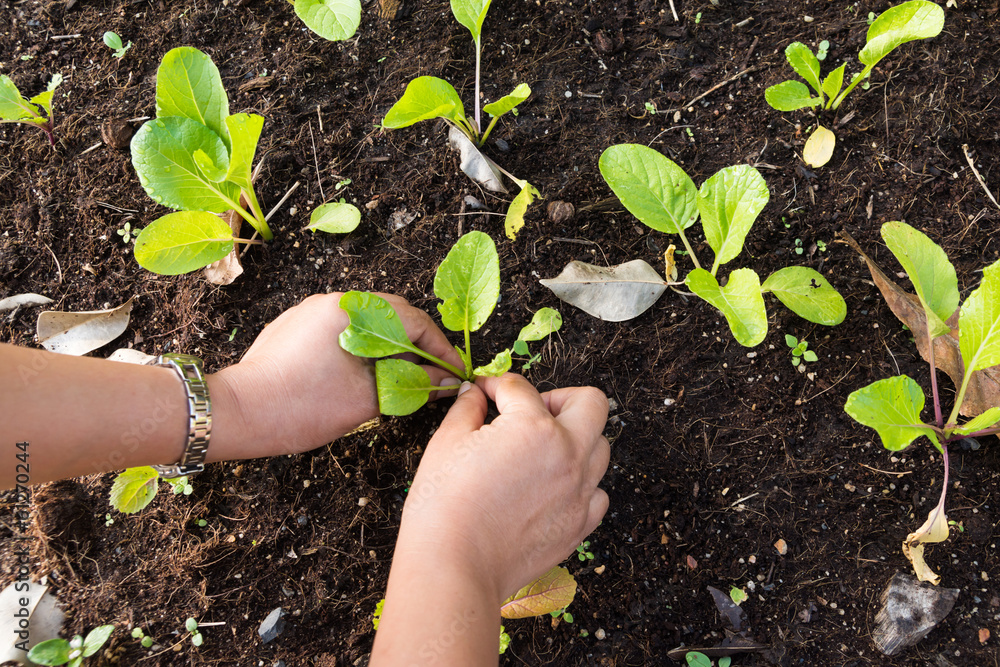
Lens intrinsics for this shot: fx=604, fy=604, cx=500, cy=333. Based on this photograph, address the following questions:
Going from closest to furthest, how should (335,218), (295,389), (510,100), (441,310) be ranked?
(295,389)
(441,310)
(510,100)
(335,218)

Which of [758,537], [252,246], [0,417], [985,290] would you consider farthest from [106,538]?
[985,290]

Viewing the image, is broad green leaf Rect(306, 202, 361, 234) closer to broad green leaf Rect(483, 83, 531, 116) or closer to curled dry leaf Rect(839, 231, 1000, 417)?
broad green leaf Rect(483, 83, 531, 116)

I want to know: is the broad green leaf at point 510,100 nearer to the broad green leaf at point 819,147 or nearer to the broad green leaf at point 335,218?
the broad green leaf at point 335,218

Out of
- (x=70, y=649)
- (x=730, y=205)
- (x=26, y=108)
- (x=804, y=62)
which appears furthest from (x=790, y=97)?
(x=70, y=649)

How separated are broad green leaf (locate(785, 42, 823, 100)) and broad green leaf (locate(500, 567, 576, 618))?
1.20 m

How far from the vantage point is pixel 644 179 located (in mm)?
1303

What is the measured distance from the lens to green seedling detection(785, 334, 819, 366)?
1.33 m

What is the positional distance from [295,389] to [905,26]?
1426 millimetres

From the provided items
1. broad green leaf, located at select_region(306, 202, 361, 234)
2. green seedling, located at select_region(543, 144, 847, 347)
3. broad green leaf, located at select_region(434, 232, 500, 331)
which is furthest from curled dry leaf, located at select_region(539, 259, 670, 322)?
broad green leaf, located at select_region(306, 202, 361, 234)

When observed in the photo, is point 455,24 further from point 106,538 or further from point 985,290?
point 106,538

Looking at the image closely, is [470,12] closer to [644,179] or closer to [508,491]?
[644,179]

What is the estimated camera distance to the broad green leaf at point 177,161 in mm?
1288

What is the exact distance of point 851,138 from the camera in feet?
4.67

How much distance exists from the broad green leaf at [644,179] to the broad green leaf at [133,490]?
3.95 ft
